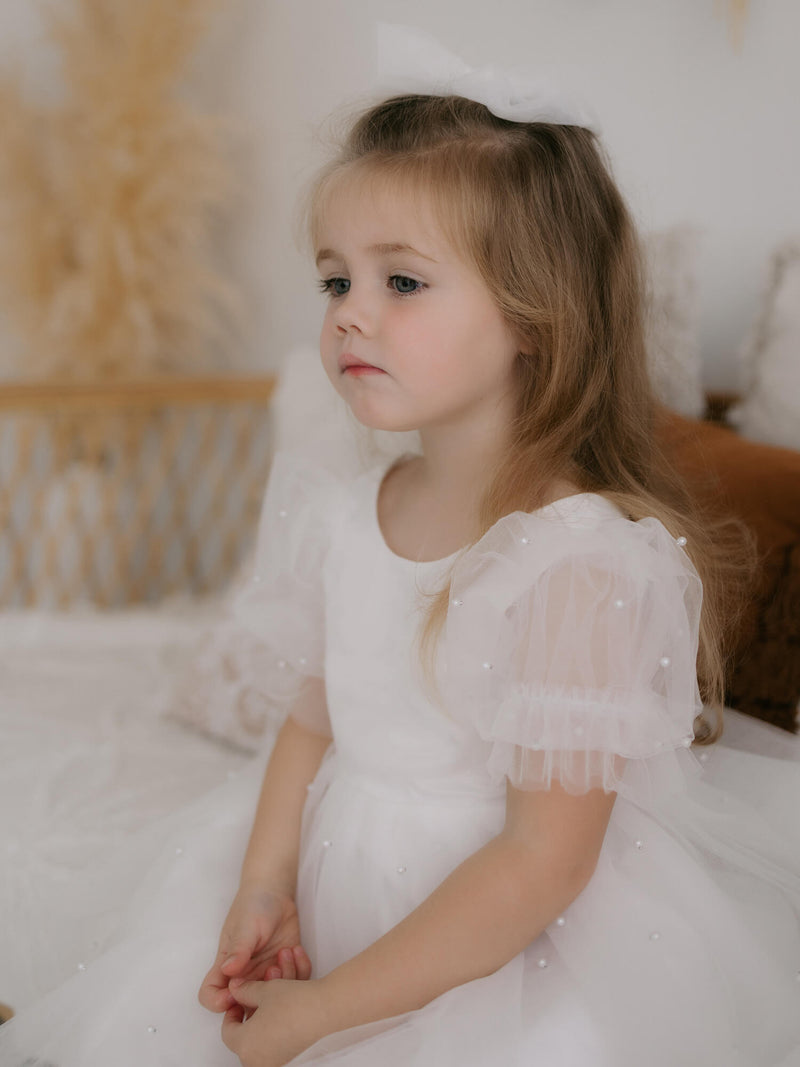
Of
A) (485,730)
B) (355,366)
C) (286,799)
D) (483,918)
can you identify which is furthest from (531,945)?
(355,366)

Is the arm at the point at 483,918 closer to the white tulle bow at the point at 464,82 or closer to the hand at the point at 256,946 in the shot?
the hand at the point at 256,946

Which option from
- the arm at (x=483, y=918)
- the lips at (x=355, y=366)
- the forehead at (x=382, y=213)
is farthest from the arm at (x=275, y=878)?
the forehead at (x=382, y=213)

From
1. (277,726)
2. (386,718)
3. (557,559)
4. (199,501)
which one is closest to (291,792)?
(386,718)

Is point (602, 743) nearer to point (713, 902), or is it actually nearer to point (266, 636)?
point (713, 902)

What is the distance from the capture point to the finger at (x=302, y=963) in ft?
2.78

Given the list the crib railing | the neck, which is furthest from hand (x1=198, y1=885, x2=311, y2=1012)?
the crib railing

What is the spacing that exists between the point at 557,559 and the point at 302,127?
1518 millimetres

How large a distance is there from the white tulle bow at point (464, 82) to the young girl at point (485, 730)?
2cm

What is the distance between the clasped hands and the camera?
29.3 inches

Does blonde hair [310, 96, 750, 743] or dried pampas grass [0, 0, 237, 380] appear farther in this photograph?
dried pampas grass [0, 0, 237, 380]

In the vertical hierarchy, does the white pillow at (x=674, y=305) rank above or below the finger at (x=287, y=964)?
above

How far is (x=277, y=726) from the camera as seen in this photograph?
1272 mm

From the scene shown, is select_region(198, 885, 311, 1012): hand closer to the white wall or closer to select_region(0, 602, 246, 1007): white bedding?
select_region(0, 602, 246, 1007): white bedding

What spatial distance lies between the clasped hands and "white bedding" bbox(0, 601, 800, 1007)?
0.54 ft
